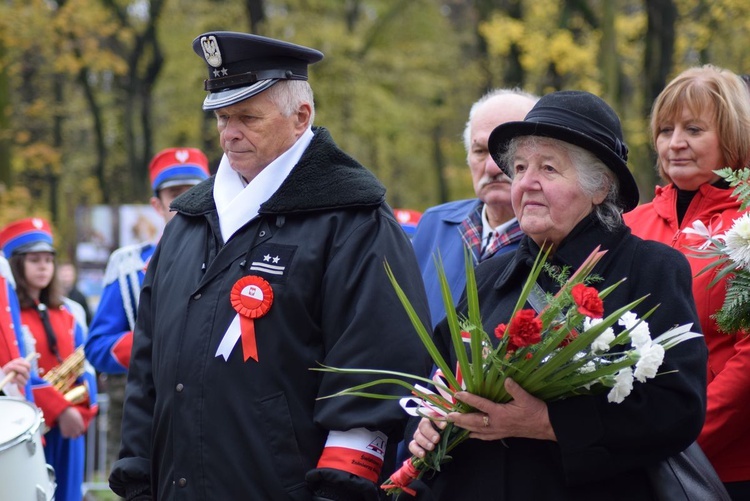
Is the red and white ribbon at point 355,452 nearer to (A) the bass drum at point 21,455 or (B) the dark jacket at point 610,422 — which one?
(B) the dark jacket at point 610,422

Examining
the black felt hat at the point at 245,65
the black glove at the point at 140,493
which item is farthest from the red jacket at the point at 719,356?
the black glove at the point at 140,493

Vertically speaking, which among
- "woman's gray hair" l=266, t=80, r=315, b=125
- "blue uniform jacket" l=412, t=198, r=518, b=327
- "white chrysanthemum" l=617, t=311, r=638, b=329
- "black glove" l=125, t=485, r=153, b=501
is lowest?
"black glove" l=125, t=485, r=153, b=501

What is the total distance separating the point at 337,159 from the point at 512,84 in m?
15.9

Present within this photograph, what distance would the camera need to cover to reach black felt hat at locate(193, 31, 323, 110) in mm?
Answer: 3861

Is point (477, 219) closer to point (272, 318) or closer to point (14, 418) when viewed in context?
point (272, 318)

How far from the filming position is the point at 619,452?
3021mm

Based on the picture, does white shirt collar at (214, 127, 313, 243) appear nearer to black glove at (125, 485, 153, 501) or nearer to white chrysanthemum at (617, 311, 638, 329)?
black glove at (125, 485, 153, 501)

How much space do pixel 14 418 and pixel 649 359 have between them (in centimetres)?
310

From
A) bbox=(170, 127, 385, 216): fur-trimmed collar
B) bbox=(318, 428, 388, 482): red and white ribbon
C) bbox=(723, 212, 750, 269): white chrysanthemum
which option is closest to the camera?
bbox=(723, 212, 750, 269): white chrysanthemum

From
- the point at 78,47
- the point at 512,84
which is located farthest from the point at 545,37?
the point at 78,47

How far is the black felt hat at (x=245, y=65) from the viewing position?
3.86 metres

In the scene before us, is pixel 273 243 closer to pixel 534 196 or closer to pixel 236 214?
pixel 236 214

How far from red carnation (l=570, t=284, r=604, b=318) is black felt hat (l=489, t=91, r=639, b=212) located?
0.61 metres

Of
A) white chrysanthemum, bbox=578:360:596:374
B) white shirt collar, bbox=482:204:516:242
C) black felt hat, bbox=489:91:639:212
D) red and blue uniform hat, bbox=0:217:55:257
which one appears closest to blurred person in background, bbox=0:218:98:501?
red and blue uniform hat, bbox=0:217:55:257
